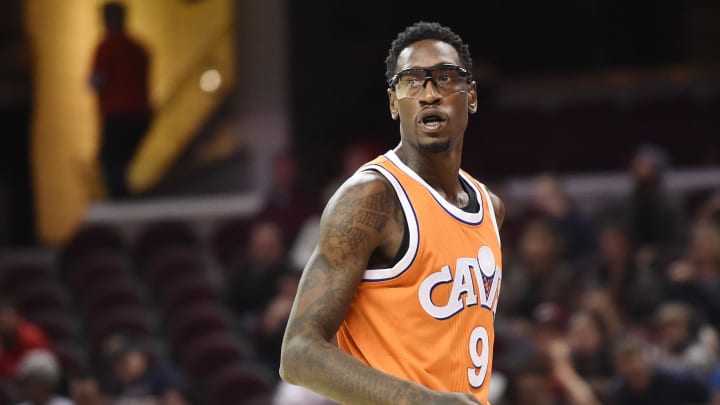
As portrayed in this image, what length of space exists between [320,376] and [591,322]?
16.1ft

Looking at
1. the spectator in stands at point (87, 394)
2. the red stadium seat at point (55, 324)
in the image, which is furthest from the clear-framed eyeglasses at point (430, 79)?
the red stadium seat at point (55, 324)

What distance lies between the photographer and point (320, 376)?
8.98 ft

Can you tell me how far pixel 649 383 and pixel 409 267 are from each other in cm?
437

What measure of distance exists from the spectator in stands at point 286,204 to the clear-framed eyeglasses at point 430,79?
6.88 meters

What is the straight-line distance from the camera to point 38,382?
7.20 metres

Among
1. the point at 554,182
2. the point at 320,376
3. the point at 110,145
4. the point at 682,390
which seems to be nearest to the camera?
the point at 320,376

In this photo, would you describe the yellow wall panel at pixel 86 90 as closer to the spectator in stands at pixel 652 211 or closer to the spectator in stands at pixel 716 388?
the spectator in stands at pixel 652 211

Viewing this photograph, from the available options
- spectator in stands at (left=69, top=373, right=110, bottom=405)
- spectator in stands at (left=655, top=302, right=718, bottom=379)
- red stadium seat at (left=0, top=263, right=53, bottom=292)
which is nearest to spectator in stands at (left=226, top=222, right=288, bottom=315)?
spectator in stands at (left=69, top=373, right=110, bottom=405)

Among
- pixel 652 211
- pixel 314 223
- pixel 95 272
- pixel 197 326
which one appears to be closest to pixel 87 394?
pixel 197 326

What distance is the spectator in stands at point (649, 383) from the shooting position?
22.5 feet

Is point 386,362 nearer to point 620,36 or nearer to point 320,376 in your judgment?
point 320,376

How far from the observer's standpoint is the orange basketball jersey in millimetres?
2932

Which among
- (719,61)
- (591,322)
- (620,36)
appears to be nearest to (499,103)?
(620,36)

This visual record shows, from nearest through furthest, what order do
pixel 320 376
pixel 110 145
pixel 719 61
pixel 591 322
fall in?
pixel 320 376
pixel 591 322
pixel 110 145
pixel 719 61
